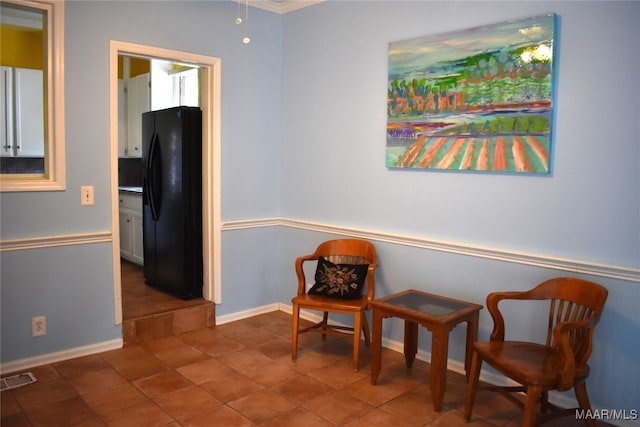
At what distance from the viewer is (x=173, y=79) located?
17.4 feet

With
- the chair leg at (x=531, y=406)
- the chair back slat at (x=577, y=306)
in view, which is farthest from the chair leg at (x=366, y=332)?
the chair leg at (x=531, y=406)

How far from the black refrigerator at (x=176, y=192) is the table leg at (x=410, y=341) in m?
1.79

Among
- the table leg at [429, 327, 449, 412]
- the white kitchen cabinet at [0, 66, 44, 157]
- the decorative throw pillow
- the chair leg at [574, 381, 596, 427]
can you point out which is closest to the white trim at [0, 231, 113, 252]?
the decorative throw pillow

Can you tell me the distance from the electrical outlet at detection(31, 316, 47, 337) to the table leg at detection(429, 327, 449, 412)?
7.67 ft

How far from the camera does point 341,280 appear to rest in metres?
3.38

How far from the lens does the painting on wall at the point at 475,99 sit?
2723mm

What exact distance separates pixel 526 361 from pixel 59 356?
2.75 metres

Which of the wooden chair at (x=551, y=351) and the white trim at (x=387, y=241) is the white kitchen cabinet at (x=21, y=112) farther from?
the wooden chair at (x=551, y=351)

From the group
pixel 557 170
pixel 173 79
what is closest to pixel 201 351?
pixel 557 170

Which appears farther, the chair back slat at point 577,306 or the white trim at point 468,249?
the white trim at point 468,249

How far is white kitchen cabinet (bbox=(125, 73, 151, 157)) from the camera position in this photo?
17.6ft

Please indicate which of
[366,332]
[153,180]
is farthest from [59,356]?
[366,332]

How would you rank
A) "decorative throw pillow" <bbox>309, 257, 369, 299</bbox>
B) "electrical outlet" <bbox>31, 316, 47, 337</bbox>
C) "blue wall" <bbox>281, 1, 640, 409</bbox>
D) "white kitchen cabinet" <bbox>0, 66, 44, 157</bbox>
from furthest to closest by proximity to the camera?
1. "white kitchen cabinet" <bbox>0, 66, 44, 157</bbox>
2. "decorative throw pillow" <bbox>309, 257, 369, 299</bbox>
3. "electrical outlet" <bbox>31, 316, 47, 337</bbox>
4. "blue wall" <bbox>281, 1, 640, 409</bbox>

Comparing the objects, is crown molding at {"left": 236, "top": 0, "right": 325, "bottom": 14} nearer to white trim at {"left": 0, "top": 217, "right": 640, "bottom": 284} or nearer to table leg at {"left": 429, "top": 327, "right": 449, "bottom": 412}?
white trim at {"left": 0, "top": 217, "right": 640, "bottom": 284}
